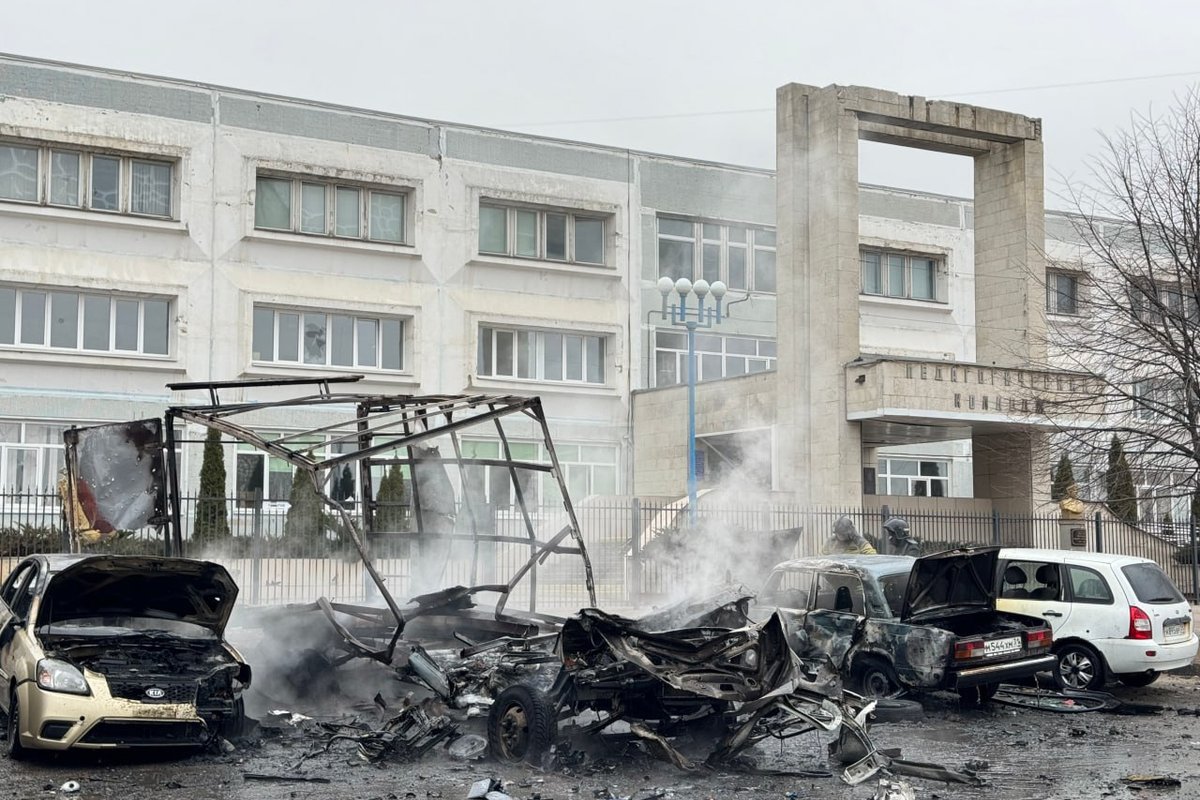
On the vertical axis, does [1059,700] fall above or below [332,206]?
below

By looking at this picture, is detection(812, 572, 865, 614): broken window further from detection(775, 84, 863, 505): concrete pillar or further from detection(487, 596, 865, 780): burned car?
detection(775, 84, 863, 505): concrete pillar

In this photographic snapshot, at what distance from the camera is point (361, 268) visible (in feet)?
110

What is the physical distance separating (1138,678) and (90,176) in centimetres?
2558

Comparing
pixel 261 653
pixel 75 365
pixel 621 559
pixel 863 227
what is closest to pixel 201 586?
pixel 261 653

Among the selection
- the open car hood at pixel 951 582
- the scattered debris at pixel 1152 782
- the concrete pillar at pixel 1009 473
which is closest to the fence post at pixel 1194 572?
the concrete pillar at pixel 1009 473

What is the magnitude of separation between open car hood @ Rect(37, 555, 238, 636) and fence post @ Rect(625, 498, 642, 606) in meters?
11.3

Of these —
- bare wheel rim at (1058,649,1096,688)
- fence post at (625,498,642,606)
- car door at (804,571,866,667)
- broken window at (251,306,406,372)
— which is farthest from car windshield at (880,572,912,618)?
broken window at (251,306,406,372)

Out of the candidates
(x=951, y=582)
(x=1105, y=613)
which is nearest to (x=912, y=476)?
(x=1105, y=613)

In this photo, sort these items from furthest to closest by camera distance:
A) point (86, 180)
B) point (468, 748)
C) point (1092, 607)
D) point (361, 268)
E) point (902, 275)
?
point (902, 275) < point (361, 268) < point (86, 180) < point (1092, 607) < point (468, 748)

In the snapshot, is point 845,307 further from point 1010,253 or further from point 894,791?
point 894,791

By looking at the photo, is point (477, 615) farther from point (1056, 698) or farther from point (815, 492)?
point (815, 492)

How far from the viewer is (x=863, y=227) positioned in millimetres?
41125

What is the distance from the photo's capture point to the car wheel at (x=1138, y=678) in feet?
46.2

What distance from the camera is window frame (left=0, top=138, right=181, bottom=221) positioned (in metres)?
30.0
